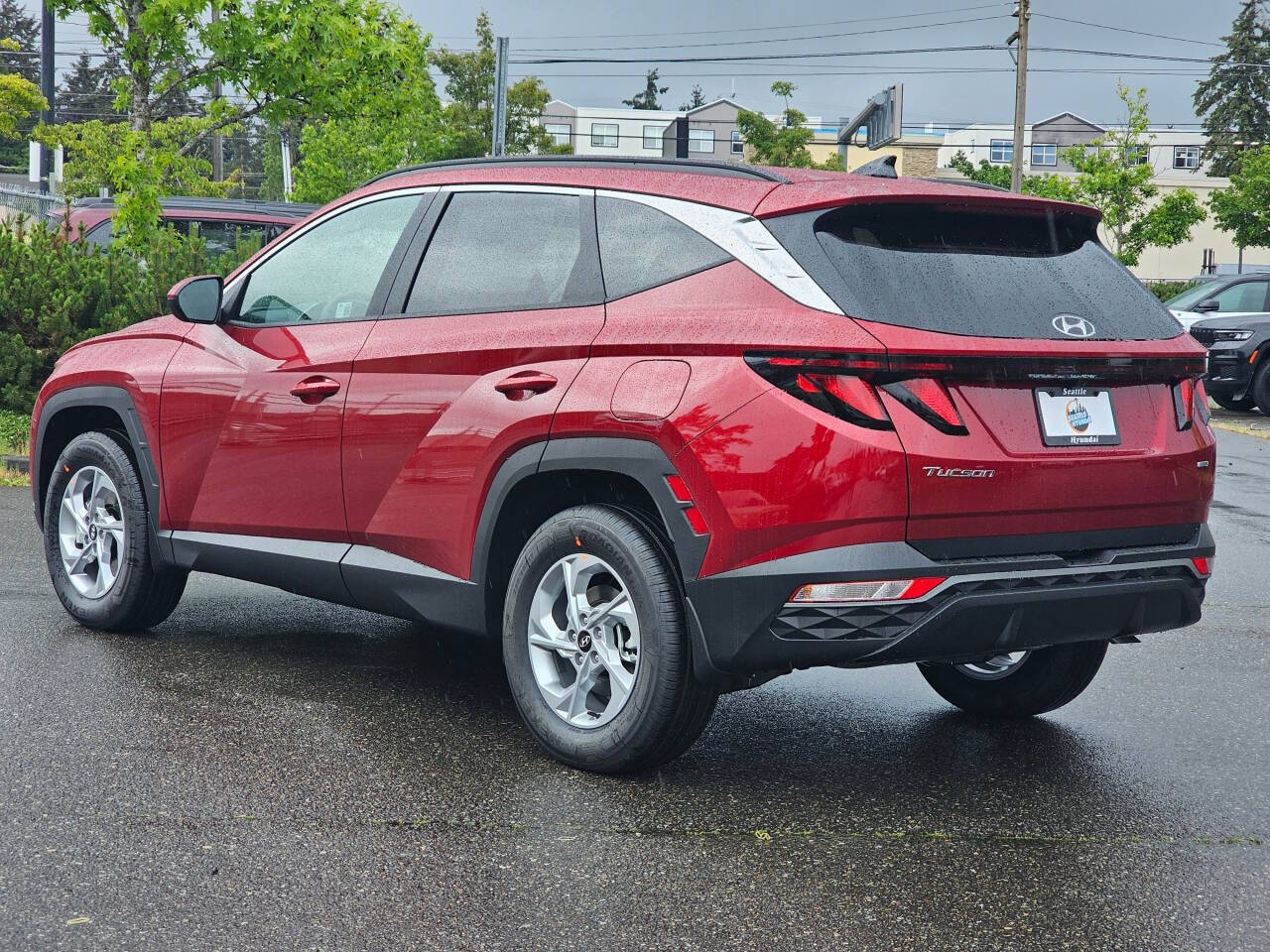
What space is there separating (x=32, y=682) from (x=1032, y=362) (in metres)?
3.60

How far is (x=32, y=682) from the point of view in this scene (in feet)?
17.2

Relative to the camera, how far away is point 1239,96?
93.6 meters

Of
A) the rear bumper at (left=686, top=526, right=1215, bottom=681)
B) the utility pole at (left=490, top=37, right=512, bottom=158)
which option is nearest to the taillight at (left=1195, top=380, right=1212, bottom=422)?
the rear bumper at (left=686, top=526, right=1215, bottom=681)

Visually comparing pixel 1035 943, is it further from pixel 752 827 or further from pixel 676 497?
pixel 676 497

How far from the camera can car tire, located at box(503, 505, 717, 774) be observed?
4.05 meters

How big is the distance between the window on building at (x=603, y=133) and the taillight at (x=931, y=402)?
→ 98.7 metres

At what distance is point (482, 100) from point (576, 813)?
5464 centimetres

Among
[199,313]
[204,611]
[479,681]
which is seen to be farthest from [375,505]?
[204,611]

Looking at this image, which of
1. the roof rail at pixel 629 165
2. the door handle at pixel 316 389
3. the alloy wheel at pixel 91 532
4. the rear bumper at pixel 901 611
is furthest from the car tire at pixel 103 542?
the rear bumper at pixel 901 611

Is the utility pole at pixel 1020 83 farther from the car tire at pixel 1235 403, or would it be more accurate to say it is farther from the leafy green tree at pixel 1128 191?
the car tire at pixel 1235 403

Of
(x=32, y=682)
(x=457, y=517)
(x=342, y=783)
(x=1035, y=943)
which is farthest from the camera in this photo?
(x=32, y=682)

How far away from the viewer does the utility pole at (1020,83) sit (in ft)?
142

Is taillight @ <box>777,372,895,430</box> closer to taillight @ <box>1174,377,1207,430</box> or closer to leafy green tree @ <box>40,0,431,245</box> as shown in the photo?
A: taillight @ <box>1174,377,1207,430</box>

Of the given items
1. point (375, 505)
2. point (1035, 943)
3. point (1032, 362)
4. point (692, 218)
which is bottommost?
point (1035, 943)
